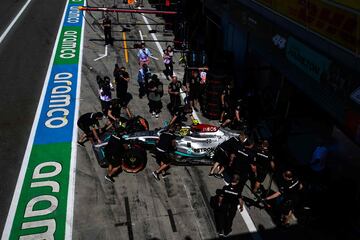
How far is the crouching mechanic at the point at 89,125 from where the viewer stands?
39.3ft

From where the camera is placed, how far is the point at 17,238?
8844mm

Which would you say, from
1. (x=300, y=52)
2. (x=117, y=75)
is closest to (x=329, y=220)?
(x=300, y=52)

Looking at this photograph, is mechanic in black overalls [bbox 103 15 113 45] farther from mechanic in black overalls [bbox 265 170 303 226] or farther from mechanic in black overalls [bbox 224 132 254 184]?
mechanic in black overalls [bbox 265 170 303 226]

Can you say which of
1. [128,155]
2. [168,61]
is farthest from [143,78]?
[128,155]

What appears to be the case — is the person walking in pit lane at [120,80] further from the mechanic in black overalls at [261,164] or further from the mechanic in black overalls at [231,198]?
the mechanic in black overalls at [231,198]

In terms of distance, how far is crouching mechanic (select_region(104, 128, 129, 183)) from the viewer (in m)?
10.5

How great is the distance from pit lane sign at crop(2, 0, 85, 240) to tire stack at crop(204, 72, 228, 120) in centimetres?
562

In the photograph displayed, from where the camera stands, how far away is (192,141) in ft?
37.5

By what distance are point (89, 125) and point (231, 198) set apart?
596 cm

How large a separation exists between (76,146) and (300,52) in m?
8.29

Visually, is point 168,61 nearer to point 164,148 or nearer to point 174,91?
point 174,91

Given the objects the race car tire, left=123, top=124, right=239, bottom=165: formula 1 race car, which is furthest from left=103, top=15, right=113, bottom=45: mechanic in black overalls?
the race car tire

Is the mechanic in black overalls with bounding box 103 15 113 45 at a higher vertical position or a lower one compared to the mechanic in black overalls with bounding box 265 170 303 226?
higher

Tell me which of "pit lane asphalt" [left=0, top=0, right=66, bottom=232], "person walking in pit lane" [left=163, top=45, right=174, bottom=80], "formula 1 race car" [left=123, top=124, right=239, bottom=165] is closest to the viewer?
"formula 1 race car" [left=123, top=124, right=239, bottom=165]
